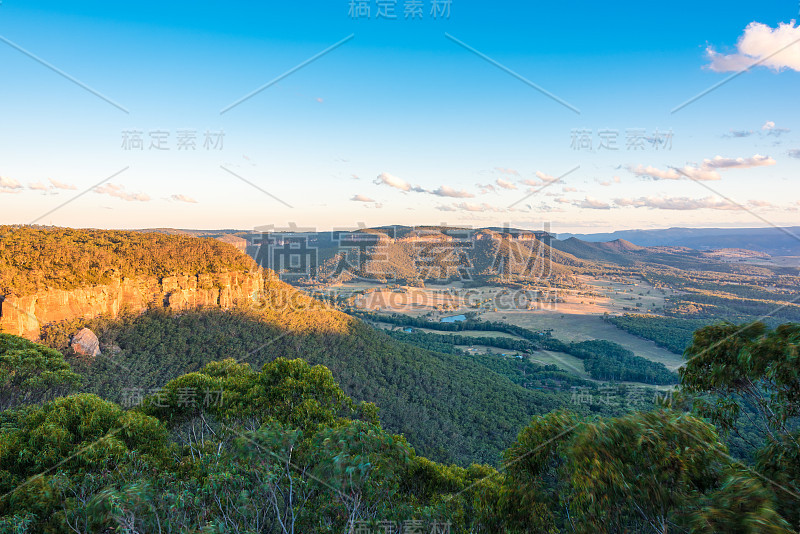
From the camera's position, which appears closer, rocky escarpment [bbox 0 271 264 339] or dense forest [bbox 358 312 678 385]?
rocky escarpment [bbox 0 271 264 339]

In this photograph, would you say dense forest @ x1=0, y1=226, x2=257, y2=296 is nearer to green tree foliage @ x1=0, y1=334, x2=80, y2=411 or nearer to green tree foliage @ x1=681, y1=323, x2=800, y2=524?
green tree foliage @ x1=0, y1=334, x2=80, y2=411

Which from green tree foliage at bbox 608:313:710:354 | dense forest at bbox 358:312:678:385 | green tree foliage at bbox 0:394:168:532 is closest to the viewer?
green tree foliage at bbox 0:394:168:532

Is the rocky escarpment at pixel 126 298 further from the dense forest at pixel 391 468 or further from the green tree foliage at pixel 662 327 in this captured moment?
the green tree foliage at pixel 662 327

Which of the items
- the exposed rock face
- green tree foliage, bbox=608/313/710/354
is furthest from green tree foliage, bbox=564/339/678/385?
the exposed rock face

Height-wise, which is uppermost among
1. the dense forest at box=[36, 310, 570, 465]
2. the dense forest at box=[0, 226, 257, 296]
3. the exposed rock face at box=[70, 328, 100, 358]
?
the dense forest at box=[0, 226, 257, 296]

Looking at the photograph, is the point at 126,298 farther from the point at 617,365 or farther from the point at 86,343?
the point at 617,365

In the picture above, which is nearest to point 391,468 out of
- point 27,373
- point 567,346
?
point 27,373

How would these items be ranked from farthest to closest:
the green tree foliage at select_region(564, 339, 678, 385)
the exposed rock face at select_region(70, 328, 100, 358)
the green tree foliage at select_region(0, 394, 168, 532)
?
1. the green tree foliage at select_region(564, 339, 678, 385)
2. the exposed rock face at select_region(70, 328, 100, 358)
3. the green tree foliage at select_region(0, 394, 168, 532)
